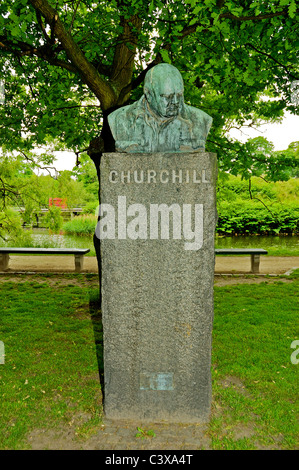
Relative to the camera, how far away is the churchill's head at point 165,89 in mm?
3242

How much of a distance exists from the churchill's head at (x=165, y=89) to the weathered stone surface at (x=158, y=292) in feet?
1.45

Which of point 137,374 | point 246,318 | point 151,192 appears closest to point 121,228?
point 151,192

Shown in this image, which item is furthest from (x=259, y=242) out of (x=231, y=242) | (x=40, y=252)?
(x=40, y=252)

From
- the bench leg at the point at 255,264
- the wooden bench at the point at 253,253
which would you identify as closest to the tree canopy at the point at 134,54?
the wooden bench at the point at 253,253

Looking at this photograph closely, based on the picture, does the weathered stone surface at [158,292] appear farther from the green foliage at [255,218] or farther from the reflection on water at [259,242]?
the green foliage at [255,218]

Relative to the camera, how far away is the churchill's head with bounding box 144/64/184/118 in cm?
324

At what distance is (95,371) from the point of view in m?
4.85

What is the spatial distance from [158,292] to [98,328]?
3.39m

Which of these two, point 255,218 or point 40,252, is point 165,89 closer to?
point 40,252

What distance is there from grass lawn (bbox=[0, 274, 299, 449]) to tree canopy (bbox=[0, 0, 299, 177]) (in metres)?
3.12

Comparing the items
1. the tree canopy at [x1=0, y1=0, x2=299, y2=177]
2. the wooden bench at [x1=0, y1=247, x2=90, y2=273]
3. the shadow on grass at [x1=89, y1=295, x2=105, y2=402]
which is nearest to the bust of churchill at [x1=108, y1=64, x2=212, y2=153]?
the tree canopy at [x1=0, y1=0, x2=299, y2=177]

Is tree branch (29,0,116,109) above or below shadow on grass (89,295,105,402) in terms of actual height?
above

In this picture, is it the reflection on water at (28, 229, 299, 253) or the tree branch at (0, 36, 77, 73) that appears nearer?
the tree branch at (0, 36, 77, 73)

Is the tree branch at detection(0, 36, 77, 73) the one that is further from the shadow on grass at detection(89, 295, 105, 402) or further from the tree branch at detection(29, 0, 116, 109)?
the shadow on grass at detection(89, 295, 105, 402)
